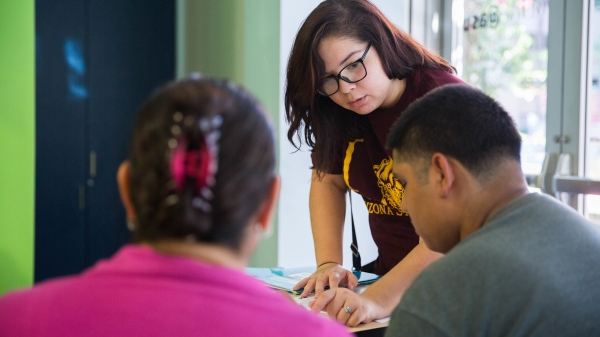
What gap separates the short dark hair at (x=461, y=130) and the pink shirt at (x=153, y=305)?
521 mm

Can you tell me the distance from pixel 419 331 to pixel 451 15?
8.11ft

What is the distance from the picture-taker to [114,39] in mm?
3422

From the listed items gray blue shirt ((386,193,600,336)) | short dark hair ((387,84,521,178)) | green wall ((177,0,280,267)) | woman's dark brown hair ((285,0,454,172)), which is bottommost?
gray blue shirt ((386,193,600,336))

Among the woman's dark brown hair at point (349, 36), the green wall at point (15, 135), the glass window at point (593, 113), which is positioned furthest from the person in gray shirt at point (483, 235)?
the green wall at point (15, 135)

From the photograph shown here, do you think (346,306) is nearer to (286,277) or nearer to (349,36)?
(286,277)

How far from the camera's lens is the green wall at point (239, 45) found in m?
2.96

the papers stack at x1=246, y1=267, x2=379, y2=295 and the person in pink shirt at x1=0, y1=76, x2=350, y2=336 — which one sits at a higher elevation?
A: the person in pink shirt at x1=0, y1=76, x2=350, y2=336

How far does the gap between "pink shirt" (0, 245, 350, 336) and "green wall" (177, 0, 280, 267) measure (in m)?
1.98

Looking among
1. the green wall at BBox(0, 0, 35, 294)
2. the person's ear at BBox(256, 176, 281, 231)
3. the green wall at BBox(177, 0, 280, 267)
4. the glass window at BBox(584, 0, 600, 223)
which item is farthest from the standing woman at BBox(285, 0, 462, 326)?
the green wall at BBox(0, 0, 35, 294)

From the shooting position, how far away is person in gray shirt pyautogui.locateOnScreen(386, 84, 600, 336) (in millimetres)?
911

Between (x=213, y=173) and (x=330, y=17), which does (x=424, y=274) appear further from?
(x=330, y=17)

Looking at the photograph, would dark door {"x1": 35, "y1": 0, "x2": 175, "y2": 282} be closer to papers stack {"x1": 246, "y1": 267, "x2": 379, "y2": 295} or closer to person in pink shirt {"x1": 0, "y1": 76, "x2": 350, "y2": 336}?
papers stack {"x1": 246, "y1": 267, "x2": 379, "y2": 295}

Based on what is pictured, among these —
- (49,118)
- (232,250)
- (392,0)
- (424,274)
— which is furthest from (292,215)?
(232,250)

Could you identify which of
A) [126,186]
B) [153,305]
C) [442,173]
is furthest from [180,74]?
[153,305]
